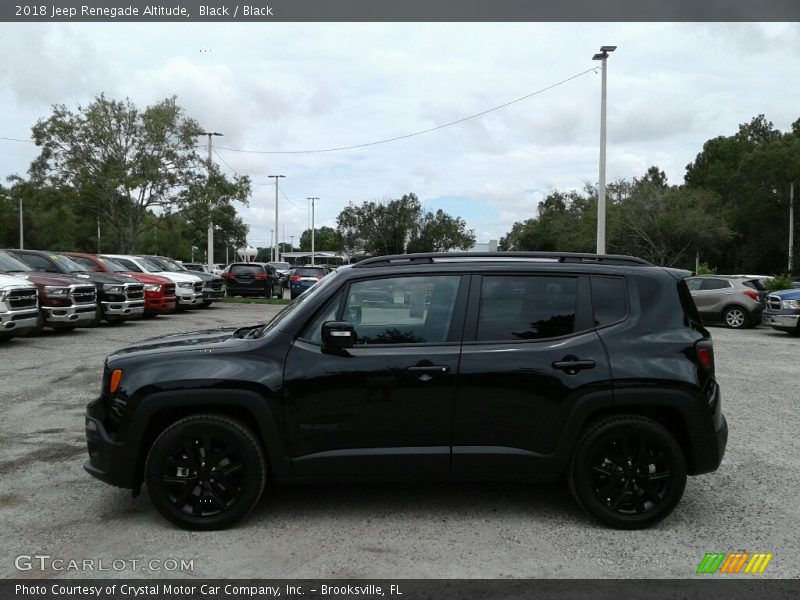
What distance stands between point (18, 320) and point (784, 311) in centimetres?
1650

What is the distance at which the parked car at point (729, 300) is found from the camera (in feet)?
64.1

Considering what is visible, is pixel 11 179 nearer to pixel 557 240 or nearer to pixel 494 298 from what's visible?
pixel 494 298

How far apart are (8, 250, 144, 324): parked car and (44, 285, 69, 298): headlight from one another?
1.38 meters

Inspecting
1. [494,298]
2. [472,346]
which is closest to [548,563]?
[472,346]

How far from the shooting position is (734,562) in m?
3.97

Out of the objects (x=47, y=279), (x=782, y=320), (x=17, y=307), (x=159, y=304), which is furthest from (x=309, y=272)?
(x=782, y=320)

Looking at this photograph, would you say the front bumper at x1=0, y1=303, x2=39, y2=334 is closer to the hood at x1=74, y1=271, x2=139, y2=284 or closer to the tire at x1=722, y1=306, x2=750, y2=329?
the hood at x1=74, y1=271, x2=139, y2=284

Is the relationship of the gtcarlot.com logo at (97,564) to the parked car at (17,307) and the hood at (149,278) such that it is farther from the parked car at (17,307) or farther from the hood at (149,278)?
the hood at (149,278)

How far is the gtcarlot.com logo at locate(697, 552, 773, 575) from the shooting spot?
386 cm

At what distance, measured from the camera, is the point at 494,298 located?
4578 mm

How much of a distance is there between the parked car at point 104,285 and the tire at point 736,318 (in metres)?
16.0

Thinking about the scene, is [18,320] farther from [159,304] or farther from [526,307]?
[526,307]

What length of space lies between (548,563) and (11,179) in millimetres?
33268
